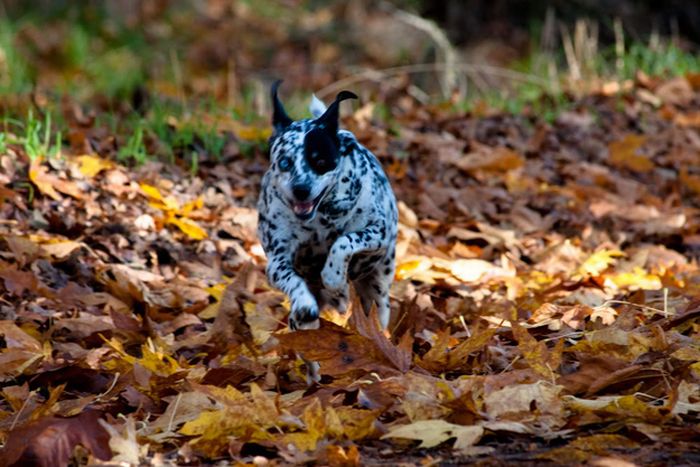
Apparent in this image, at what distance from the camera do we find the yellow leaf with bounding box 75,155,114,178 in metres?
6.91

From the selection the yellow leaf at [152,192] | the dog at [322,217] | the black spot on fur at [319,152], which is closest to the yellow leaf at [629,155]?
the yellow leaf at [152,192]

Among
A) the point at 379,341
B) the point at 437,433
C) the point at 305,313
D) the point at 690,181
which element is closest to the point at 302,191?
the point at 305,313

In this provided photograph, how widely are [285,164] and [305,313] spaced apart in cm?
60

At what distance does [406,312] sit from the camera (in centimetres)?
504

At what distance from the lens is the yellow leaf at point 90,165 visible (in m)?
6.91

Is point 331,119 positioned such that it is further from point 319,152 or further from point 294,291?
point 294,291

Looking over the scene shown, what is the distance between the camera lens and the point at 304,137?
4.32m

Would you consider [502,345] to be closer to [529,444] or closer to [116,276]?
[529,444]

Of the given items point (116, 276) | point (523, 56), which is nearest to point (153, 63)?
point (523, 56)

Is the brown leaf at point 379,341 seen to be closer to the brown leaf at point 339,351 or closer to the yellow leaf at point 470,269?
the brown leaf at point 339,351

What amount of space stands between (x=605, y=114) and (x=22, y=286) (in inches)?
253

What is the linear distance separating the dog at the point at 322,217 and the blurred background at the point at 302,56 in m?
3.20

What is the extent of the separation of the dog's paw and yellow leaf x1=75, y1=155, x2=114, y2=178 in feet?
10.1

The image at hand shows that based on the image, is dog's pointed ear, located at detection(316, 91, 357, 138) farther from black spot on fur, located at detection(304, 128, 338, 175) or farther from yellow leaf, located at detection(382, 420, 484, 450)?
yellow leaf, located at detection(382, 420, 484, 450)
